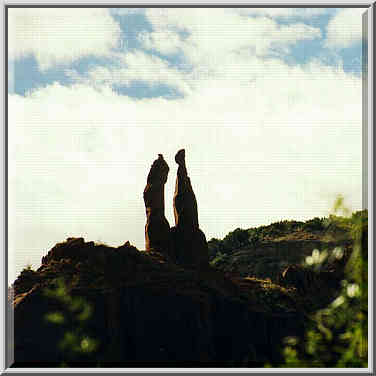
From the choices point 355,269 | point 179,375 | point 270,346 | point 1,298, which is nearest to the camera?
point 355,269

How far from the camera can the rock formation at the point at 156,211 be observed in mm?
22297

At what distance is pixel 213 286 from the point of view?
1905 cm

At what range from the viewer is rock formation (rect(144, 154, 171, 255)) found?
2230 centimetres

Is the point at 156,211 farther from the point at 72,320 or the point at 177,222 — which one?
the point at 72,320

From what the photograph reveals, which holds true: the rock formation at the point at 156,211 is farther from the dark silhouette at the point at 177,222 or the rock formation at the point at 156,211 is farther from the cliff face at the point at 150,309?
the cliff face at the point at 150,309

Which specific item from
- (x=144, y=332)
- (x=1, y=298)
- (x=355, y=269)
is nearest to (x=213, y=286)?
(x=144, y=332)

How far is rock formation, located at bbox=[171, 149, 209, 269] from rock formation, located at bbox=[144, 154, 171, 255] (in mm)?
702

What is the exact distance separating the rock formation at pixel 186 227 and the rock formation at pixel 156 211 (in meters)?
0.70

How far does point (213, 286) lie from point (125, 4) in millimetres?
13279

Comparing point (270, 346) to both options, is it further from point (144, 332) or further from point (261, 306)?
point (144, 332)

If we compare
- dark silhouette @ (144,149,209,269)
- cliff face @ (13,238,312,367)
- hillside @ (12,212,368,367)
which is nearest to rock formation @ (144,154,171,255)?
dark silhouette @ (144,149,209,269)

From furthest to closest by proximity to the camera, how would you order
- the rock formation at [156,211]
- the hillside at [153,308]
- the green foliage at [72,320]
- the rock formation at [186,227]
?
1. the rock formation at [186,227]
2. the rock formation at [156,211]
3. the hillside at [153,308]
4. the green foliage at [72,320]

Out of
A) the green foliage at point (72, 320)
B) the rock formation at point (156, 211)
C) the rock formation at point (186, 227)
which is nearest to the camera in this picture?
the green foliage at point (72, 320)

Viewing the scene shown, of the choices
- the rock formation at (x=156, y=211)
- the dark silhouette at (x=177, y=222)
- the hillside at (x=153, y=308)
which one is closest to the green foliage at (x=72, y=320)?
the hillside at (x=153, y=308)
